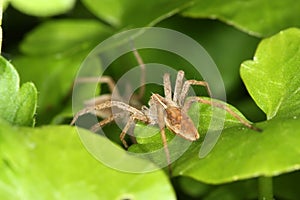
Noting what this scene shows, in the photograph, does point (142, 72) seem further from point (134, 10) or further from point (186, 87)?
point (186, 87)

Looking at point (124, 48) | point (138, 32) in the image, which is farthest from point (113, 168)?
point (124, 48)

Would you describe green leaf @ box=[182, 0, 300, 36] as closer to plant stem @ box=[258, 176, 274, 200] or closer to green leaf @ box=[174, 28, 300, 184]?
green leaf @ box=[174, 28, 300, 184]

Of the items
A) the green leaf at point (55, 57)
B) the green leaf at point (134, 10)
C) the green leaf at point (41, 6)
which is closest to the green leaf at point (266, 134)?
the green leaf at point (134, 10)

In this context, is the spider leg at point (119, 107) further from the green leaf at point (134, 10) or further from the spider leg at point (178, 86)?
the green leaf at point (134, 10)

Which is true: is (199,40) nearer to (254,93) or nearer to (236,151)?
(254,93)

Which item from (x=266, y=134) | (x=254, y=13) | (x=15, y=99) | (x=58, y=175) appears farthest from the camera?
(x=254, y=13)

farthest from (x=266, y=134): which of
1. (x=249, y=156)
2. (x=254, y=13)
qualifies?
(x=254, y=13)

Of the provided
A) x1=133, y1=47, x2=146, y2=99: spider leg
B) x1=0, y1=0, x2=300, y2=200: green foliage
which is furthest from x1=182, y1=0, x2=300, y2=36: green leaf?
x1=133, y1=47, x2=146, y2=99: spider leg
